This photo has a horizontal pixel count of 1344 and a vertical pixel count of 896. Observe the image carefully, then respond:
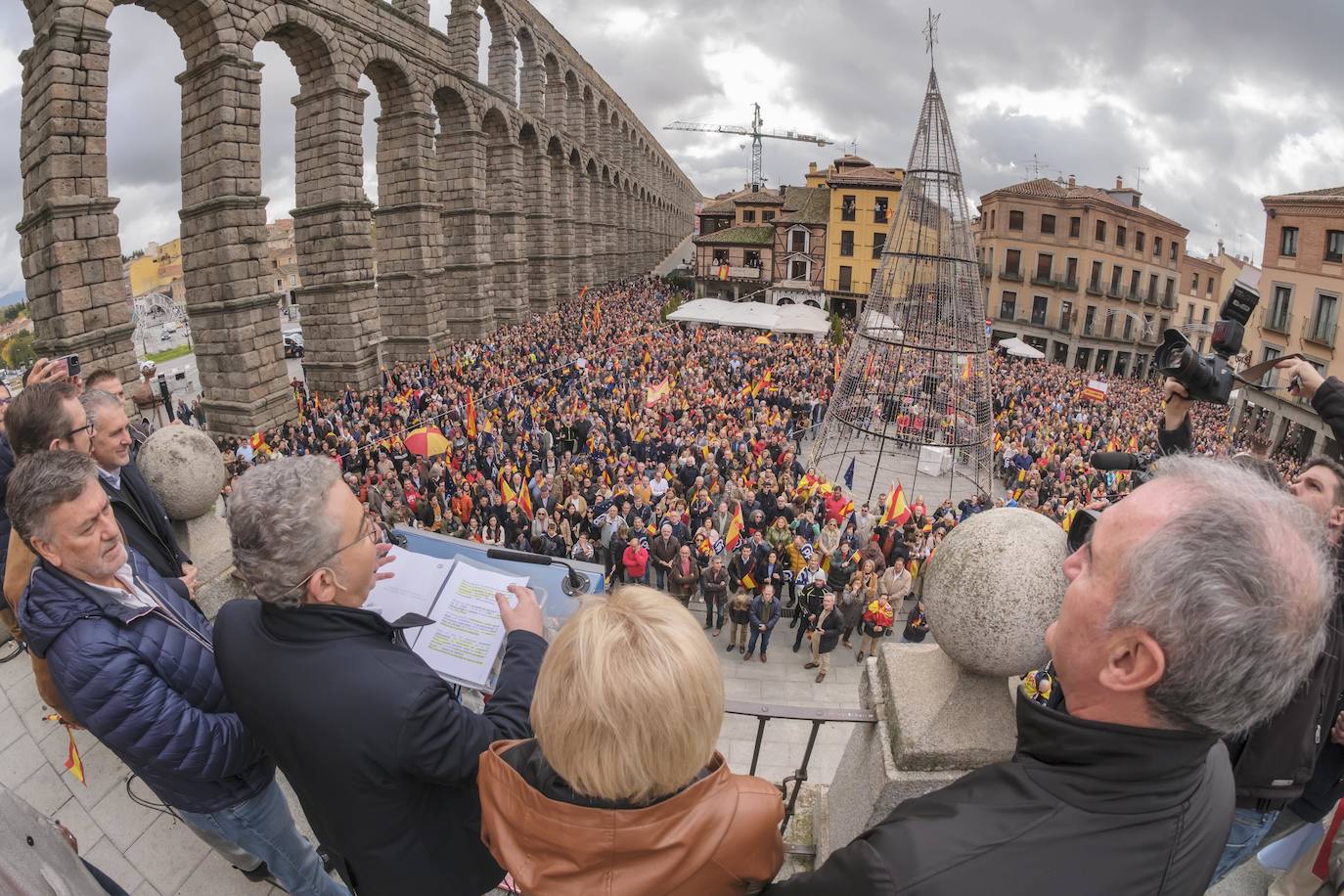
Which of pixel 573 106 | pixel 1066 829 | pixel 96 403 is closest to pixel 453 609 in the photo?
pixel 96 403

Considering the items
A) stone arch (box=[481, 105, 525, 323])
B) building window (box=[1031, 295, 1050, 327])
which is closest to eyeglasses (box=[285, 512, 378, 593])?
stone arch (box=[481, 105, 525, 323])

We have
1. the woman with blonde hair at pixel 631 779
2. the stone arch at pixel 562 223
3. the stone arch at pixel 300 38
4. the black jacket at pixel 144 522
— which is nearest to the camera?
the woman with blonde hair at pixel 631 779

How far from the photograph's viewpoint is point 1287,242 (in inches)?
914

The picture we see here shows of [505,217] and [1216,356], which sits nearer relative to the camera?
[1216,356]

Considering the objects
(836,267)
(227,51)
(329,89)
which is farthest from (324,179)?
(836,267)

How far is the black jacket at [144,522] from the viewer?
304cm

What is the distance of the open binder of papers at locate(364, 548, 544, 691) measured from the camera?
2727 millimetres

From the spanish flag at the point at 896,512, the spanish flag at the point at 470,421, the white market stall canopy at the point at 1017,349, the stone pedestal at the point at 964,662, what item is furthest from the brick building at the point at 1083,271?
the stone pedestal at the point at 964,662

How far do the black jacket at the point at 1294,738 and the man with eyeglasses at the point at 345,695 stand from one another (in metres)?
2.40

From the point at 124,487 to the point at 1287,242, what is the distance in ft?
107

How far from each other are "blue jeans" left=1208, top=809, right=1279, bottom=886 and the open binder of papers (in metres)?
2.86

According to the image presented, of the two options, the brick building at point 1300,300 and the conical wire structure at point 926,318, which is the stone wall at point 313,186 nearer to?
the conical wire structure at point 926,318

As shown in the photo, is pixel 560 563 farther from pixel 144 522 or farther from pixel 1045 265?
pixel 1045 265

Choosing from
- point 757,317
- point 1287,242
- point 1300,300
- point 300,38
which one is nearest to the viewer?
point 300,38
